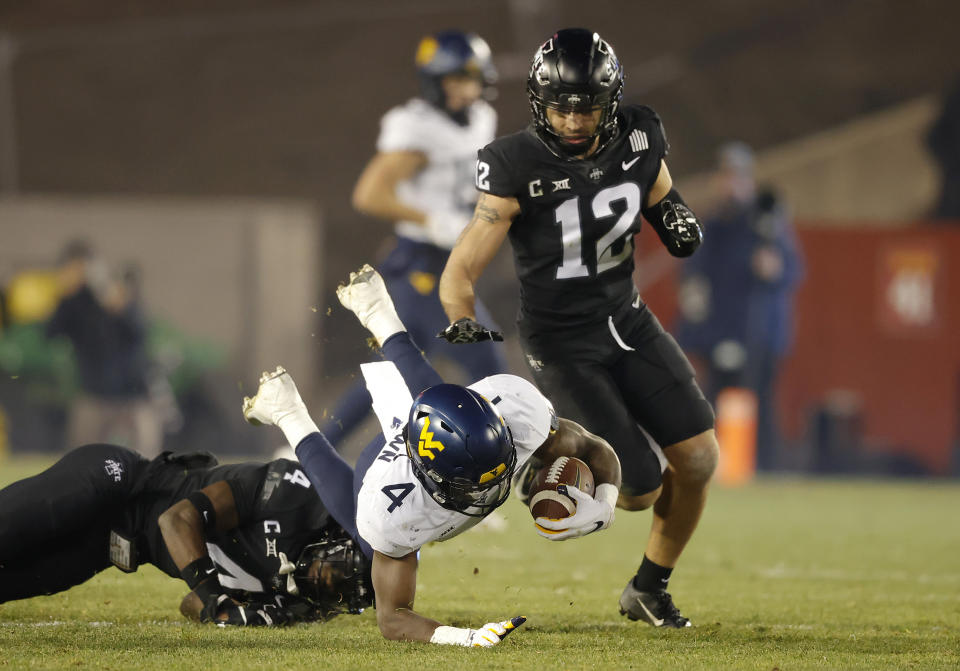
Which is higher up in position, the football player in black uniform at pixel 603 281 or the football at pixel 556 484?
the football player in black uniform at pixel 603 281

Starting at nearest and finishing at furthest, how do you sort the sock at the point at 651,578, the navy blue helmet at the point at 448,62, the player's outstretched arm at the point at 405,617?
the player's outstretched arm at the point at 405,617
the sock at the point at 651,578
the navy blue helmet at the point at 448,62

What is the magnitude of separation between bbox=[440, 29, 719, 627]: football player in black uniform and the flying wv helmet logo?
0.63m

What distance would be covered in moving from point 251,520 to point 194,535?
0.22m

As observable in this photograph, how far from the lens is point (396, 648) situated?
3863 mm

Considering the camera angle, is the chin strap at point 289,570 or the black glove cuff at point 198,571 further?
the chin strap at point 289,570

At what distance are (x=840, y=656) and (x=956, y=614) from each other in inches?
47.8

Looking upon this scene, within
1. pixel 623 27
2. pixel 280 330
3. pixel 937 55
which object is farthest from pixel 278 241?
pixel 937 55

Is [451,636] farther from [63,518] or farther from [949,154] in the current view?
[949,154]

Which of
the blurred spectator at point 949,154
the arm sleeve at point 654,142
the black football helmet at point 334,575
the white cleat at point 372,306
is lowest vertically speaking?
the black football helmet at point 334,575

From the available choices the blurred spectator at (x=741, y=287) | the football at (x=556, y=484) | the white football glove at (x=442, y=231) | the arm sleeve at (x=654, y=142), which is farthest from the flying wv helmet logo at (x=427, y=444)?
the blurred spectator at (x=741, y=287)

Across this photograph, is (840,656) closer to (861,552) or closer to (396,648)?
(396,648)

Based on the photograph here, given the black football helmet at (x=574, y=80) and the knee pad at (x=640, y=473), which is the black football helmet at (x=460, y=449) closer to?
the knee pad at (x=640, y=473)

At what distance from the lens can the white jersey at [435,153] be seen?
22.0ft

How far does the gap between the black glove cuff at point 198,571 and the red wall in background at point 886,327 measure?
10.0 meters
